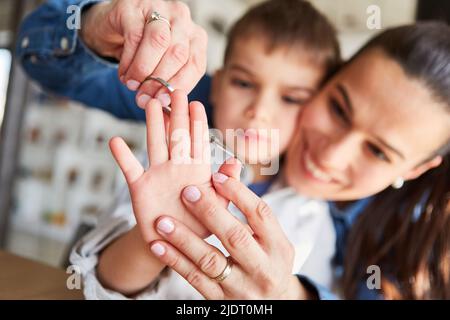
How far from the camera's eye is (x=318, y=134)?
13.4 inches

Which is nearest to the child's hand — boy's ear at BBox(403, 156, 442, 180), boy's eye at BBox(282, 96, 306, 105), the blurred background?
boy's eye at BBox(282, 96, 306, 105)

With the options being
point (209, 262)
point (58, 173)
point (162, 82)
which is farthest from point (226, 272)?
point (58, 173)

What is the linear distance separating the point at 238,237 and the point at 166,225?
Answer: 42 millimetres

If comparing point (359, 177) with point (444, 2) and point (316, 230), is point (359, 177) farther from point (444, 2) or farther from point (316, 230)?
point (444, 2)

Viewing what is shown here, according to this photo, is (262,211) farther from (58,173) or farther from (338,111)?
(58,173)

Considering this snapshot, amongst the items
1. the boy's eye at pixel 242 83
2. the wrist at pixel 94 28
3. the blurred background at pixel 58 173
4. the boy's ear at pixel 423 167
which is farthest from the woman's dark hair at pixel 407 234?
the blurred background at pixel 58 173

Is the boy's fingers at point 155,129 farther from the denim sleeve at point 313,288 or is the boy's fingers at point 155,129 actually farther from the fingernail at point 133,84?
the denim sleeve at point 313,288

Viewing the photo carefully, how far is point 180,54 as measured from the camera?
0.78 feet

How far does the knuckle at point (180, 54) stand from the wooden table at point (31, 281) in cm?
18

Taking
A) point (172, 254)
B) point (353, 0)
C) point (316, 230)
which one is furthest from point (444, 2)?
point (172, 254)

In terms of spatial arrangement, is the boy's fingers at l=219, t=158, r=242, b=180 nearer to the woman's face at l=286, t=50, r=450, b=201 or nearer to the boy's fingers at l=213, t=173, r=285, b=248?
the boy's fingers at l=213, t=173, r=285, b=248

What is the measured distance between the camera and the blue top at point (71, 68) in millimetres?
329

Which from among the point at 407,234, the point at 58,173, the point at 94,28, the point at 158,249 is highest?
the point at 94,28

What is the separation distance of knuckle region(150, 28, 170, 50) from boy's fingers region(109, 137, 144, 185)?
0.19 ft
